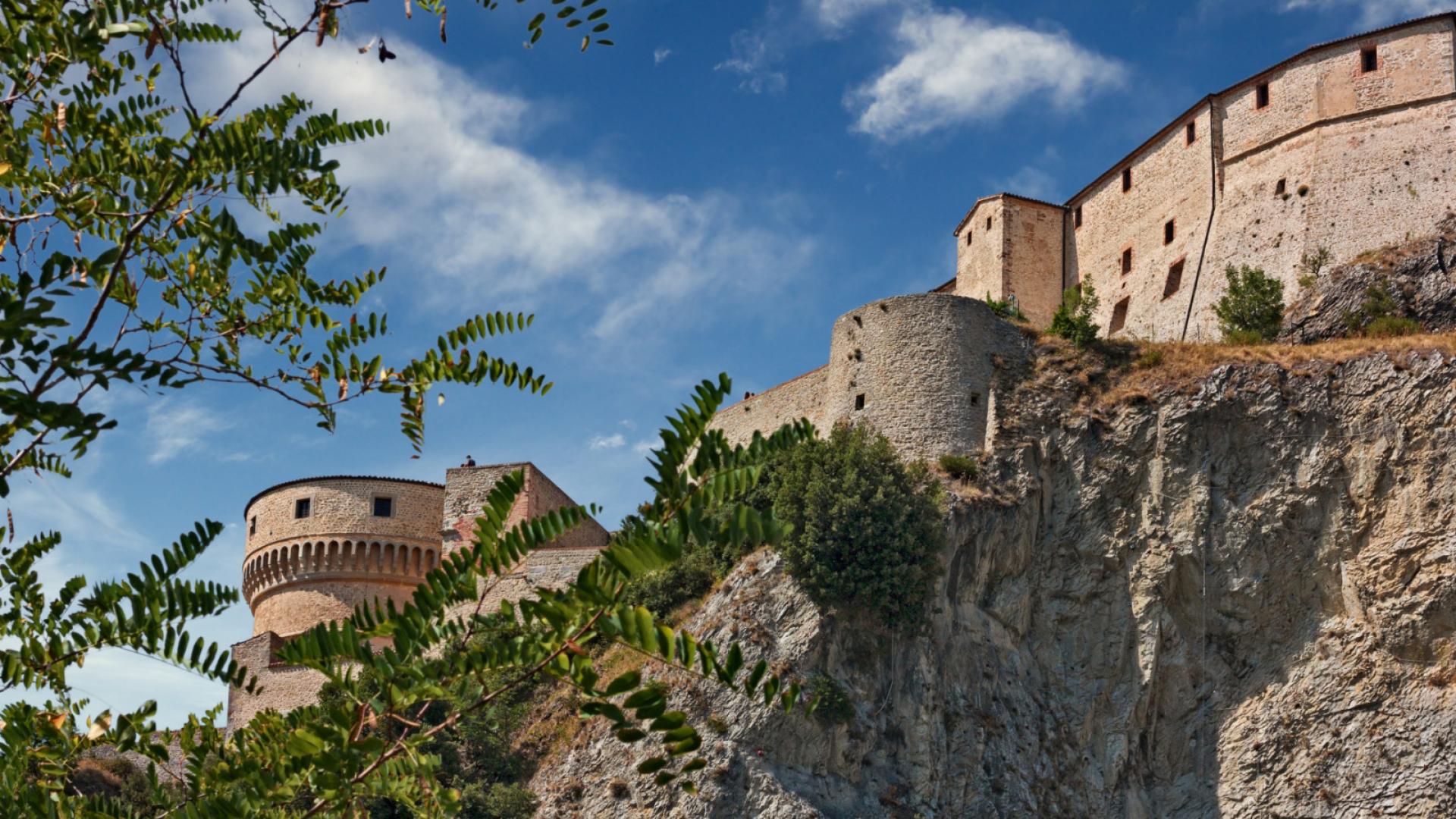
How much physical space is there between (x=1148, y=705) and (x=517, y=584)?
16007 millimetres

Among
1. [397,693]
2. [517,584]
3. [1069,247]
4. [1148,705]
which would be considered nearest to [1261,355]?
[1148,705]

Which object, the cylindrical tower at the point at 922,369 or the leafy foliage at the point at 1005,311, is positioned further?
the leafy foliage at the point at 1005,311

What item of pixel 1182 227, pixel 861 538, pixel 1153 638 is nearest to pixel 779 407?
pixel 861 538

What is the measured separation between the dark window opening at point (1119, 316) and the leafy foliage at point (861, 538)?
16053 millimetres

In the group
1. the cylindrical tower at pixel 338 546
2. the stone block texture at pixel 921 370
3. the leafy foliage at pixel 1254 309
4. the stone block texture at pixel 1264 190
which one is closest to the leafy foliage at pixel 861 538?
the stone block texture at pixel 921 370

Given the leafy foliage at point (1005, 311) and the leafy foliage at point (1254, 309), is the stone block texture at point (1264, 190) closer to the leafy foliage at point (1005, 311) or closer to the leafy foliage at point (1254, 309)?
the leafy foliage at point (1254, 309)

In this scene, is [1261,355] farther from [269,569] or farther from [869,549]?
[269,569]

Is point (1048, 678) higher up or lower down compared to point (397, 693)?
higher up

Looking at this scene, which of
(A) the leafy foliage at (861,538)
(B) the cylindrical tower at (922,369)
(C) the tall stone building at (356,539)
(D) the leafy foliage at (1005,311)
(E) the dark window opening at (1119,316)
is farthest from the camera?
(E) the dark window opening at (1119,316)

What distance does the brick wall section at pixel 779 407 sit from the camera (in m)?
39.9

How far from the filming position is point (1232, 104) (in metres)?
46.2

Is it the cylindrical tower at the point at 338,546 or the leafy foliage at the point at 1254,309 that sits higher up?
the leafy foliage at the point at 1254,309

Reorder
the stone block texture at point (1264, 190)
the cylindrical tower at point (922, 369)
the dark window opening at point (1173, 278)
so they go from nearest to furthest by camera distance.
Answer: the cylindrical tower at point (922, 369)
the stone block texture at point (1264, 190)
the dark window opening at point (1173, 278)

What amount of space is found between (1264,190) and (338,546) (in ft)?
91.8
